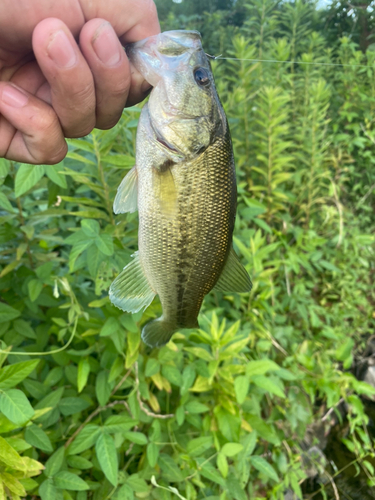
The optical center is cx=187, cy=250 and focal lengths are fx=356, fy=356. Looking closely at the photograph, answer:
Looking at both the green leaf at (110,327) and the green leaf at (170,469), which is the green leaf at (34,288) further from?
the green leaf at (170,469)

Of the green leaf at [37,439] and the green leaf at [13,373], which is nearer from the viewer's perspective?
the green leaf at [13,373]

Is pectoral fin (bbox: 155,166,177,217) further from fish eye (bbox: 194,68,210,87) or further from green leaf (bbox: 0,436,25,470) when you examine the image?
green leaf (bbox: 0,436,25,470)

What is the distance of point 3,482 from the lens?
3.50ft

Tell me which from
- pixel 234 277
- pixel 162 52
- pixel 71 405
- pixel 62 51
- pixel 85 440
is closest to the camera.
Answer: pixel 62 51

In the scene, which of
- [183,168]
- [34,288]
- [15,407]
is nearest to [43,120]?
[183,168]

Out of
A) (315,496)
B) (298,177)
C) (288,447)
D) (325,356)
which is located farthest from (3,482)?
(298,177)

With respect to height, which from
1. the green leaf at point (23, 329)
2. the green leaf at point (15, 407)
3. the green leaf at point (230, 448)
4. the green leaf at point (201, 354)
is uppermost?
the green leaf at point (15, 407)

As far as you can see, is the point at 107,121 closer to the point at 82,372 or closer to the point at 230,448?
the point at 82,372

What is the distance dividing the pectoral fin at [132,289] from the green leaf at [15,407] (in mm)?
393

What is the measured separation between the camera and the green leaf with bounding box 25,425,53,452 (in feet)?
4.16

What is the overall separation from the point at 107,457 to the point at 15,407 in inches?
18.1

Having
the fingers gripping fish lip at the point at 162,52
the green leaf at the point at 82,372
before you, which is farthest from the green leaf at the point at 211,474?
the fingers gripping fish lip at the point at 162,52

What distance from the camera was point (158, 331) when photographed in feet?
4.33

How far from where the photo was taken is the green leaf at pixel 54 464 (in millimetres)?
1316
